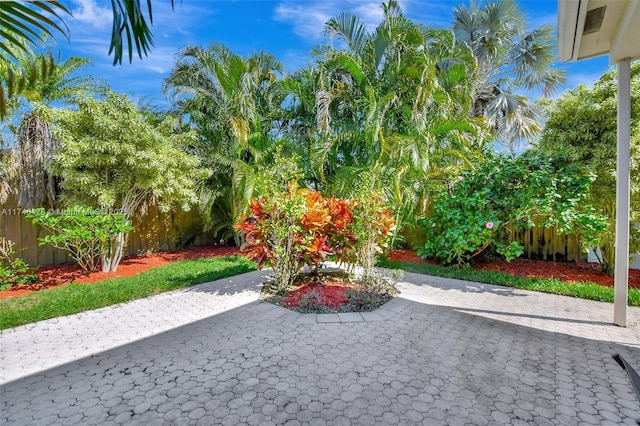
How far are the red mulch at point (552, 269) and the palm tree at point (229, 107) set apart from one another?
466 centimetres

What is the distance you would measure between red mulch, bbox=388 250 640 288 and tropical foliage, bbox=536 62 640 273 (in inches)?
25.8

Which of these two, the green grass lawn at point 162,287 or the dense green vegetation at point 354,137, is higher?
the dense green vegetation at point 354,137

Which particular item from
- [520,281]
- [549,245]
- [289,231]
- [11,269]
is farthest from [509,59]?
[11,269]

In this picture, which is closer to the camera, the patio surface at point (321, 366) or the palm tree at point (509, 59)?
the patio surface at point (321, 366)

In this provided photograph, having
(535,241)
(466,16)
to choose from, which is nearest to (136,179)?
(535,241)

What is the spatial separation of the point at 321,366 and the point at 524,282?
4568 mm

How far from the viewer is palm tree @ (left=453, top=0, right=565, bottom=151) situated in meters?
9.95

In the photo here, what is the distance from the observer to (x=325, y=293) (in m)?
4.58

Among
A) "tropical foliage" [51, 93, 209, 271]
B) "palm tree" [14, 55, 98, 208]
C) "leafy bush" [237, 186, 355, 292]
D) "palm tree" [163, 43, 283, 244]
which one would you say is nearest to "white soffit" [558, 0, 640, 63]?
"leafy bush" [237, 186, 355, 292]

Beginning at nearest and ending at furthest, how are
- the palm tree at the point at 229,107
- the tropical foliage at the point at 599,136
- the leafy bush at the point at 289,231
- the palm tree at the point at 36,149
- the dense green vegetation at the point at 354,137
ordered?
1. the leafy bush at the point at 289,231
2. the tropical foliage at the point at 599,136
3. the dense green vegetation at the point at 354,137
4. the palm tree at the point at 36,149
5. the palm tree at the point at 229,107

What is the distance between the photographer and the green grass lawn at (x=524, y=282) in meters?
4.69

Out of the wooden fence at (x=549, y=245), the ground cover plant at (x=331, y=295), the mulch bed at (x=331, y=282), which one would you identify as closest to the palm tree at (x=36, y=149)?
the mulch bed at (x=331, y=282)

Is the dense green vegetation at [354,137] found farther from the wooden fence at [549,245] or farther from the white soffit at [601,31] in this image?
the white soffit at [601,31]

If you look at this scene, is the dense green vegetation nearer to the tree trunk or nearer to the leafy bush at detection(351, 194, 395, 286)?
the tree trunk
